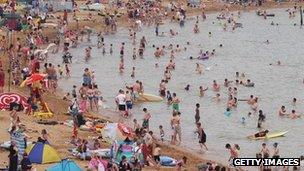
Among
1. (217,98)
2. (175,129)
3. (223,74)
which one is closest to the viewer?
(175,129)

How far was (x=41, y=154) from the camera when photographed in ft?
57.3

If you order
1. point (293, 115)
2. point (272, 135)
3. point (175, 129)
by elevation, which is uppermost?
point (175, 129)

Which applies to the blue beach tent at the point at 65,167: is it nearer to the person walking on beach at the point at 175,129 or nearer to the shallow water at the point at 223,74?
the shallow water at the point at 223,74

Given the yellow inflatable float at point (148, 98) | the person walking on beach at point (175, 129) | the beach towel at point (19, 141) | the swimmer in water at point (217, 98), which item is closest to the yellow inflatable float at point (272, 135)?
the person walking on beach at point (175, 129)

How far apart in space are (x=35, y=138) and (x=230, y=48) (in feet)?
95.9

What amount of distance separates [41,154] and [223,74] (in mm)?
21492

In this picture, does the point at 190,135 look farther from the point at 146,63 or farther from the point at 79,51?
the point at 79,51

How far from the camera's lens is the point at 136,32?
51.3 meters

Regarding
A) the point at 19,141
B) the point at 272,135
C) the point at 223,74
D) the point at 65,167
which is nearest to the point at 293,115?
the point at 272,135

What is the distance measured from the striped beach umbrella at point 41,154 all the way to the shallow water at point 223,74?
240 inches

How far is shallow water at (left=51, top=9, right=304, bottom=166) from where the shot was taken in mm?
24828

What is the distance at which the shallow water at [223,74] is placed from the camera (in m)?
24.8

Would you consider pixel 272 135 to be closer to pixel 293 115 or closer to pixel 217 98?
pixel 293 115

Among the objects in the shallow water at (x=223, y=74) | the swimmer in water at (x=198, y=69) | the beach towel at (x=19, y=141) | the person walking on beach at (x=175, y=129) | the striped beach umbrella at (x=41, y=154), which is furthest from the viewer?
the swimmer in water at (x=198, y=69)
